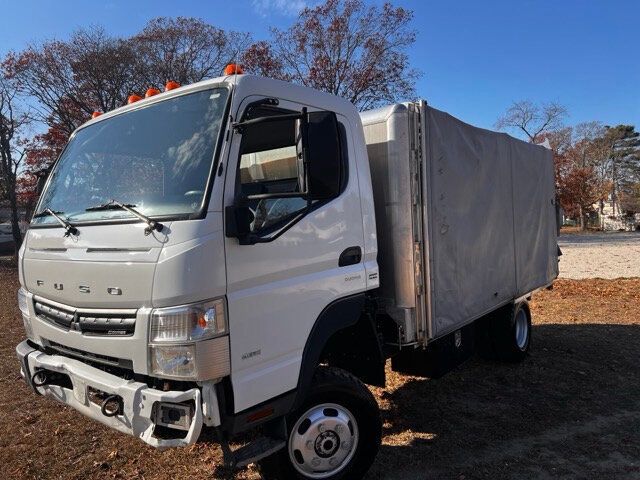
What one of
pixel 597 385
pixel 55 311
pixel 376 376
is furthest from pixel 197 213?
pixel 597 385

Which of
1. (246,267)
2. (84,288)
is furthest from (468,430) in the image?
(84,288)

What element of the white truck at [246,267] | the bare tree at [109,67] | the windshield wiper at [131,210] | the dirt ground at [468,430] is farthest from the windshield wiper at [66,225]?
the bare tree at [109,67]

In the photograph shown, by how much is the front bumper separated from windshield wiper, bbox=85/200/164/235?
84 cm

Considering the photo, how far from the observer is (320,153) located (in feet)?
9.02

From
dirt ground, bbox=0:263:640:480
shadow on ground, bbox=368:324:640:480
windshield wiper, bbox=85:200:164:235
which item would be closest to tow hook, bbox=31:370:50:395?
dirt ground, bbox=0:263:640:480

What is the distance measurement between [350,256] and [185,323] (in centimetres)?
133

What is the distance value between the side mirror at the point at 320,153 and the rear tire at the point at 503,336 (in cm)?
380

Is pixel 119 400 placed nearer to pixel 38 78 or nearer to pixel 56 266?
pixel 56 266

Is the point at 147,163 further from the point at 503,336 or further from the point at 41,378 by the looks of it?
the point at 503,336

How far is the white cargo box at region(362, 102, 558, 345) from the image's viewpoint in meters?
3.85

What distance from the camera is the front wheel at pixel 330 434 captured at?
123 inches

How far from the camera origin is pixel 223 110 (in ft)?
9.29

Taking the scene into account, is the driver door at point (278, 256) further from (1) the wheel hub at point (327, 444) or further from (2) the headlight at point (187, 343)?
(1) the wheel hub at point (327, 444)

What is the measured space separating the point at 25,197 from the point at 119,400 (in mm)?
25026
